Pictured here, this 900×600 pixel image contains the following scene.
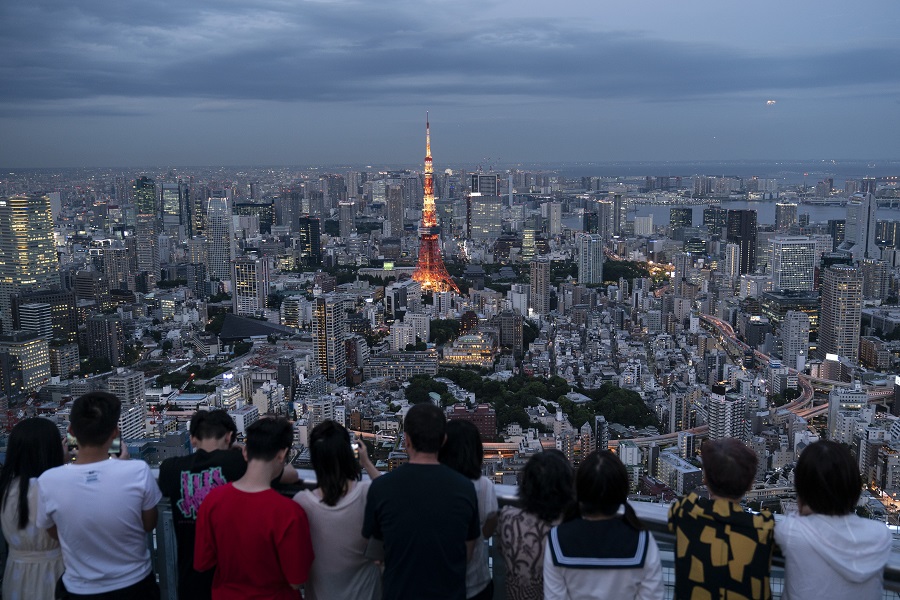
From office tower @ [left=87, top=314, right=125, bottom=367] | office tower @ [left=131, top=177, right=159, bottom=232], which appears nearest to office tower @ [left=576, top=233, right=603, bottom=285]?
office tower @ [left=87, top=314, right=125, bottom=367]

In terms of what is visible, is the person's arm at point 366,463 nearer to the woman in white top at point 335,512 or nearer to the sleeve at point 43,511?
the woman in white top at point 335,512

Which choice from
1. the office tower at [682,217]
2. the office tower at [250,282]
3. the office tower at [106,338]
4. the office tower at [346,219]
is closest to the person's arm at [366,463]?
the office tower at [106,338]

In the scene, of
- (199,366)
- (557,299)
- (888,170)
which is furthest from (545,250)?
(199,366)

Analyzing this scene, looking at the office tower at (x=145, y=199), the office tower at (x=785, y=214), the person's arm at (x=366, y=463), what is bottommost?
the office tower at (x=785, y=214)

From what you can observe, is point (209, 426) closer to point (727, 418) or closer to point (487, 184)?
point (727, 418)

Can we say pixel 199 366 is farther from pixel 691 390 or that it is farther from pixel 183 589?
pixel 183 589

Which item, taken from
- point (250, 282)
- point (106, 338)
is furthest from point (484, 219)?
point (106, 338)
